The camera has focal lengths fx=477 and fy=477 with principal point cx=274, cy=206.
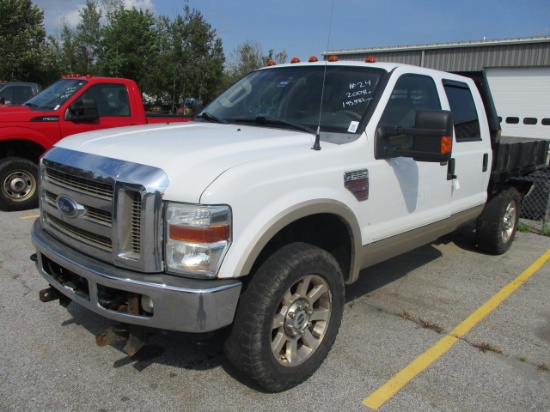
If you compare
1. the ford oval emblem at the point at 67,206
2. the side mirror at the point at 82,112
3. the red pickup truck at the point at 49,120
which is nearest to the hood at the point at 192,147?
the ford oval emblem at the point at 67,206

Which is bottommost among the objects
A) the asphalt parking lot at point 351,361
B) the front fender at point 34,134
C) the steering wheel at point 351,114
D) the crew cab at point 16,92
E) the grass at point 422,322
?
the asphalt parking lot at point 351,361

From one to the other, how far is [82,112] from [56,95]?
74 cm

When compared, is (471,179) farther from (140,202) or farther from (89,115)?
(89,115)

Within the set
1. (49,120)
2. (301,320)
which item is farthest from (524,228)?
(49,120)

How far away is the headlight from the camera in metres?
2.33

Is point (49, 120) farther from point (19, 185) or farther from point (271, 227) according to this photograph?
point (271, 227)

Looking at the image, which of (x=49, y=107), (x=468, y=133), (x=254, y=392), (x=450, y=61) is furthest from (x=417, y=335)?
(x=450, y=61)

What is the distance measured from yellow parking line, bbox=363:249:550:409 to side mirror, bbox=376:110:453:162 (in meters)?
1.38

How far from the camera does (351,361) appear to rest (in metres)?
3.25

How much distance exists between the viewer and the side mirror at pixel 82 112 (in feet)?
22.6

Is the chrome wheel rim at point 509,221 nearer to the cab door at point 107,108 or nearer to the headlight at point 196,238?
the headlight at point 196,238

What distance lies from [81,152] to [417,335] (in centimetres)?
273

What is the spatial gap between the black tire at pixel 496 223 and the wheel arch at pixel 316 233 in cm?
289

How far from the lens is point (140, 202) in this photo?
2402 millimetres
